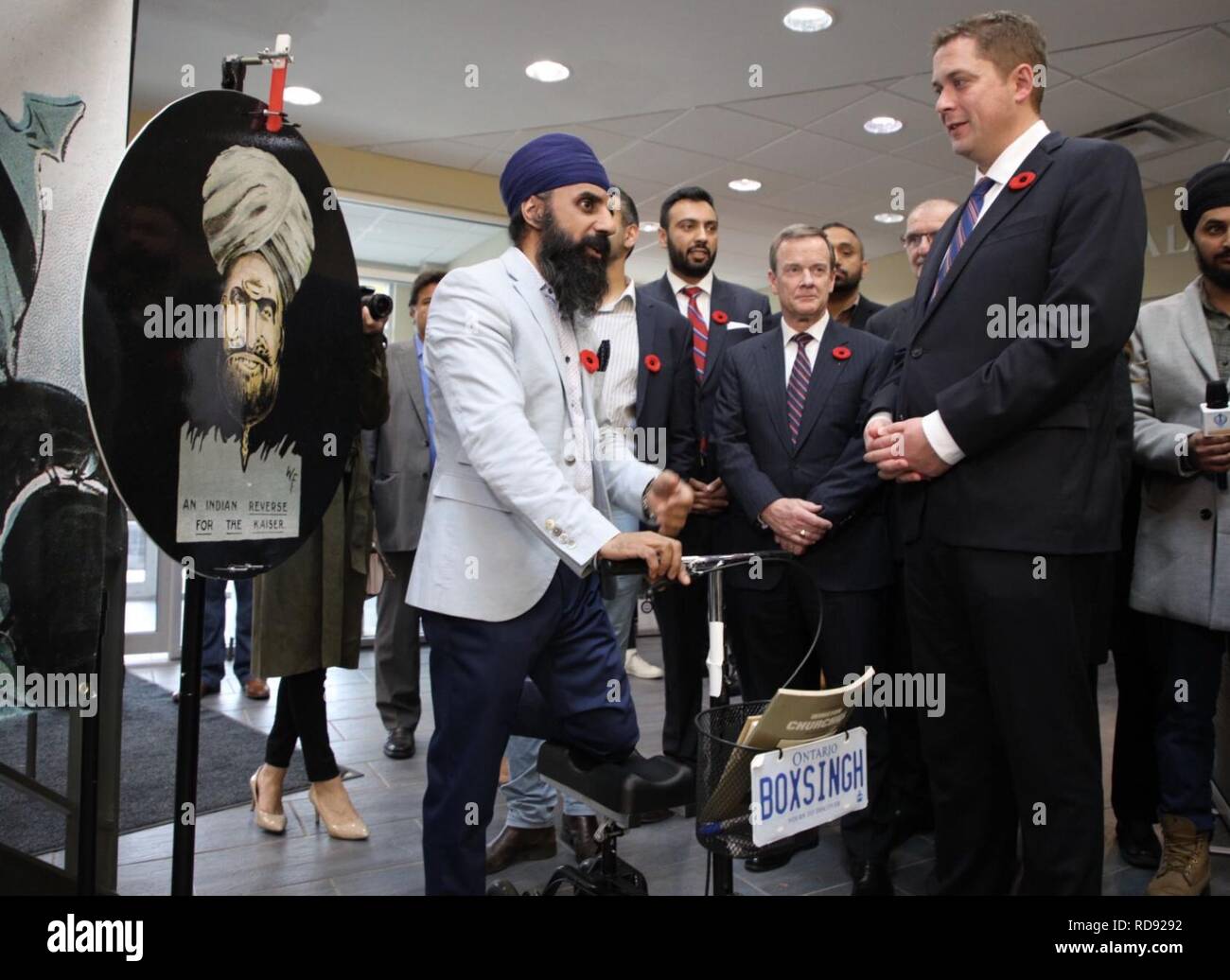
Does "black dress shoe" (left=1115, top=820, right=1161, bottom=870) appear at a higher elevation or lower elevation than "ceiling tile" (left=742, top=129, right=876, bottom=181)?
lower

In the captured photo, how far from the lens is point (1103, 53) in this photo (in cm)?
484

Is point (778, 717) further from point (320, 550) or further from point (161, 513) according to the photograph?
point (320, 550)

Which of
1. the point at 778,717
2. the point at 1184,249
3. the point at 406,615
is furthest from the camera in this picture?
the point at 1184,249

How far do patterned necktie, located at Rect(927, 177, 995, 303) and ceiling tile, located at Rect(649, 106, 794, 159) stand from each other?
13.2ft

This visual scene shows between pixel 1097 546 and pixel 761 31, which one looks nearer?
pixel 1097 546

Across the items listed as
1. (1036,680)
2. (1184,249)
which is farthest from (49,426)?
(1184,249)

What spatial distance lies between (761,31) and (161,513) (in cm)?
406

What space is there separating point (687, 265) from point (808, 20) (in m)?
2.10

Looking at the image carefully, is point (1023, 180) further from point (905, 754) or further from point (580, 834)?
point (580, 834)

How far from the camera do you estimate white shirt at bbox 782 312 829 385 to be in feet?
8.67

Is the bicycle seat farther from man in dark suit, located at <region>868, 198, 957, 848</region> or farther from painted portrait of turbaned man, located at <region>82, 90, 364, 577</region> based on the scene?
man in dark suit, located at <region>868, 198, 957, 848</region>

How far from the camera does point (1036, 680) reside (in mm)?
1746

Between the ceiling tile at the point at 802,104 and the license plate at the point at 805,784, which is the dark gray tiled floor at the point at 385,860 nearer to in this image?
the license plate at the point at 805,784

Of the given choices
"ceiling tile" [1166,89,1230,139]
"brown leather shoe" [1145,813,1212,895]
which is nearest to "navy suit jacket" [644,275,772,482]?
"brown leather shoe" [1145,813,1212,895]
